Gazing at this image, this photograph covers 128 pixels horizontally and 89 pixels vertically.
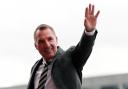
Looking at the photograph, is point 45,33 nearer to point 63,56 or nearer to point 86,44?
point 63,56

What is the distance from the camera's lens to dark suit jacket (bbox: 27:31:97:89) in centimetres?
372

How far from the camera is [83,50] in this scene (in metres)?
3.71

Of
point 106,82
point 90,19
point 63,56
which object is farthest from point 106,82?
point 90,19

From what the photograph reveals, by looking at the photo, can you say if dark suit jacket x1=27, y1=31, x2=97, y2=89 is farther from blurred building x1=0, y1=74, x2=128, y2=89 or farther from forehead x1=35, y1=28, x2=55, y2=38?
blurred building x1=0, y1=74, x2=128, y2=89

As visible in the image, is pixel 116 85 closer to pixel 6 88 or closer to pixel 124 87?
pixel 124 87

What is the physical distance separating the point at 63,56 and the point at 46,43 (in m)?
0.20

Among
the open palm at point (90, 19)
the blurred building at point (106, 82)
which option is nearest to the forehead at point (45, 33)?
the open palm at point (90, 19)

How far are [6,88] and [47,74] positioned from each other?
1152cm

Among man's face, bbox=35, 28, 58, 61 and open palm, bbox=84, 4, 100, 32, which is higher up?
open palm, bbox=84, 4, 100, 32

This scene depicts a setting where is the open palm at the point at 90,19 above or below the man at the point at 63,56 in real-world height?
above

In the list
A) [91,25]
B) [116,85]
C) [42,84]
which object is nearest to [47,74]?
[42,84]

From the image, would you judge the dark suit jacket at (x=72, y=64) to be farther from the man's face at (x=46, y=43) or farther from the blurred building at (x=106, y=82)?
the blurred building at (x=106, y=82)

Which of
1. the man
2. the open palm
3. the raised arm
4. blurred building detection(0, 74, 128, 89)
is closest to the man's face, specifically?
the man

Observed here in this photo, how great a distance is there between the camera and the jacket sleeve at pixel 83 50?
3709 mm
